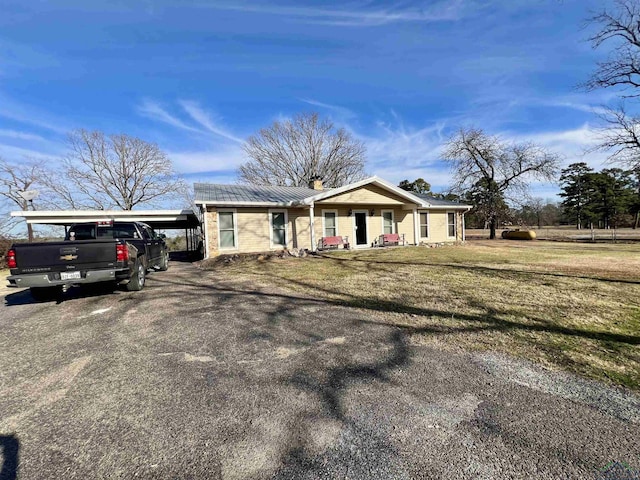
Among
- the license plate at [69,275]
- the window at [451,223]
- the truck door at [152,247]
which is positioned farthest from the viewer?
the window at [451,223]

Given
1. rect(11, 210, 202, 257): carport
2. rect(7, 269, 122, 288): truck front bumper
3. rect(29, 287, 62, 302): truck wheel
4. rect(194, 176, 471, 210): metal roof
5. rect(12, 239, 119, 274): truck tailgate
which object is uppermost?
rect(194, 176, 471, 210): metal roof

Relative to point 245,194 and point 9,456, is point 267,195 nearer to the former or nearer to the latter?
point 245,194

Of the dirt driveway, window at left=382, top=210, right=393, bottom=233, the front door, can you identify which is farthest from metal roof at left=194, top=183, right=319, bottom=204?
the dirt driveway

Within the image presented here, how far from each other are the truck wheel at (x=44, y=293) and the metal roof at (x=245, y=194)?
6.37 metres

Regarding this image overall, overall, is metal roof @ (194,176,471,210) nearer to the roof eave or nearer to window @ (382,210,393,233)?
the roof eave

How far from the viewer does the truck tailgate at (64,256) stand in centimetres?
567

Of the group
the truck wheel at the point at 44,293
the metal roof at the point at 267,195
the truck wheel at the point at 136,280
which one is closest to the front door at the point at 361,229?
the metal roof at the point at 267,195

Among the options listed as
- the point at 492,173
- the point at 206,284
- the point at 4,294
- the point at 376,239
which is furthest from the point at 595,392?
the point at 492,173

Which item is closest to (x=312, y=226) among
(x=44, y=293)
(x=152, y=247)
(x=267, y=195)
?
(x=267, y=195)

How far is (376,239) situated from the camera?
17188 millimetres

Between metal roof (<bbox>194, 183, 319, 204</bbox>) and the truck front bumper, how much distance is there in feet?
23.0

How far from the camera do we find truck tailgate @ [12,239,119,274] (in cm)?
567

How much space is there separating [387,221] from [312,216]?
5.42 metres

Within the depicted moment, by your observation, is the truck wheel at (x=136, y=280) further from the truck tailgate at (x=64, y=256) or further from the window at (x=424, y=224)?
the window at (x=424, y=224)
